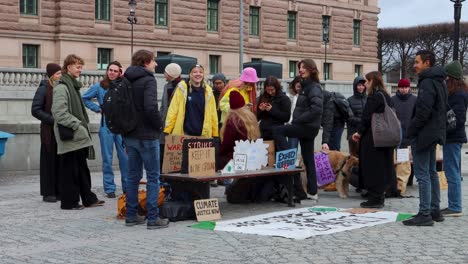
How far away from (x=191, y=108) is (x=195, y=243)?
3.30m

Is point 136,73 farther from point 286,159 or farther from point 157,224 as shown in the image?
point 286,159

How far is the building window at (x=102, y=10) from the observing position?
41844 mm

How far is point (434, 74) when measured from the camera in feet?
30.6

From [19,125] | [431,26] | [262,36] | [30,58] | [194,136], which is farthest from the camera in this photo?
[431,26]

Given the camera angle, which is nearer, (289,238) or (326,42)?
(289,238)

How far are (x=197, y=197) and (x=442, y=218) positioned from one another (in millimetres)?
3136

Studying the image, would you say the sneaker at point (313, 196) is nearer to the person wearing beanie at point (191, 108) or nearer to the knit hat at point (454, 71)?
the person wearing beanie at point (191, 108)

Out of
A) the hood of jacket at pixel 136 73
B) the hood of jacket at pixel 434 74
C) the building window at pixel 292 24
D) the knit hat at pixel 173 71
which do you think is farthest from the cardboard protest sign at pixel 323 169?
the building window at pixel 292 24

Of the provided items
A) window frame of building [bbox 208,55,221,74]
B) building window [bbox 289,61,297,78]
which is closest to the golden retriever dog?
window frame of building [bbox 208,55,221,74]

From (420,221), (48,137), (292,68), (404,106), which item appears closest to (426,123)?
(420,221)

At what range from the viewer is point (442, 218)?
9836mm

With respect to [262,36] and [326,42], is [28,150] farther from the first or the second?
[326,42]

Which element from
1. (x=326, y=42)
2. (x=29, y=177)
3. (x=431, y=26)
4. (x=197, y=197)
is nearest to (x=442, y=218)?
(x=197, y=197)

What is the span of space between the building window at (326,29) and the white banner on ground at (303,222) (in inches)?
1721
